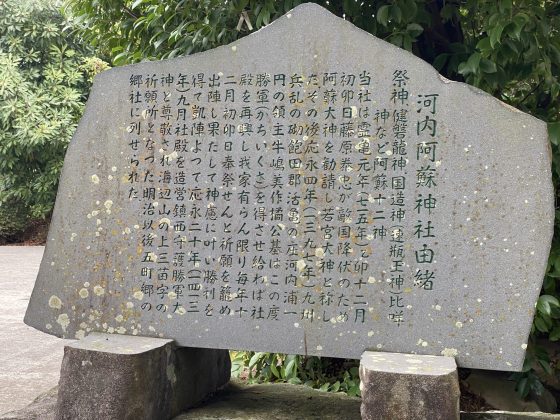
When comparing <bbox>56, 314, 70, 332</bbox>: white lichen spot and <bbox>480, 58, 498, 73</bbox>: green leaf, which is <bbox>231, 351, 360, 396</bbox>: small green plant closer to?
<bbox>56, 314, 70, 332</bbox>: white lichen spot

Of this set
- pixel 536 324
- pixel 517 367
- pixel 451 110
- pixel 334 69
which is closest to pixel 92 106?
pixel 334 69

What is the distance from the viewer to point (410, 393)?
6.86ft

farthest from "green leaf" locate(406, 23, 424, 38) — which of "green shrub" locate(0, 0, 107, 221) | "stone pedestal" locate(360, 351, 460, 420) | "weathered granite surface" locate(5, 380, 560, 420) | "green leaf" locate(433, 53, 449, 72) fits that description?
"green shrub" locate(0, 0, 107, 221)

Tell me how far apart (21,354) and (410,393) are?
3.26m

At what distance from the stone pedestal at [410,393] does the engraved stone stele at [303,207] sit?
218 mm

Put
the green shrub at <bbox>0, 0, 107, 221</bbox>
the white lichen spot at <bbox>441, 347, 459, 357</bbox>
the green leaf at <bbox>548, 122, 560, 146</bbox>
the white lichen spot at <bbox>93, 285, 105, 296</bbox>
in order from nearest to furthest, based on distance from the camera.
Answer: the white lichen spot at <bbox>441, 347, 459, 357</bbox> < the white lichen spot at <bbox>93, 285, 105, 296</bbox> < the green leaf at <bbox>548, 122, 560, 146</bbox> < the green shrub at <bbox>0, 0, 107, 221</bbox>

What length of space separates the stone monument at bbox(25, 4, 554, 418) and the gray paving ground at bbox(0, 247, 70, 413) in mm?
1066

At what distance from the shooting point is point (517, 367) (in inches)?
88.3

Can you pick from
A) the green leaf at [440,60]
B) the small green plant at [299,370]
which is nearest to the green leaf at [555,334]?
the small green plant at [299,370]

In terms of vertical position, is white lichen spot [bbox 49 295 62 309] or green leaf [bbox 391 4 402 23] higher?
green leaf [bbox 391 4 402 23]

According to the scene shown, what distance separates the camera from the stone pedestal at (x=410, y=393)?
208 centimetres

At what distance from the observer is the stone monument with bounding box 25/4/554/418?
7.53ft

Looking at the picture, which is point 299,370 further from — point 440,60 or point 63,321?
point 440,60

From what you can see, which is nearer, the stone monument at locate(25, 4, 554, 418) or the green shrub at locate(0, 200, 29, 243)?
the stone monument at locate(25, 4, 554, 418)
